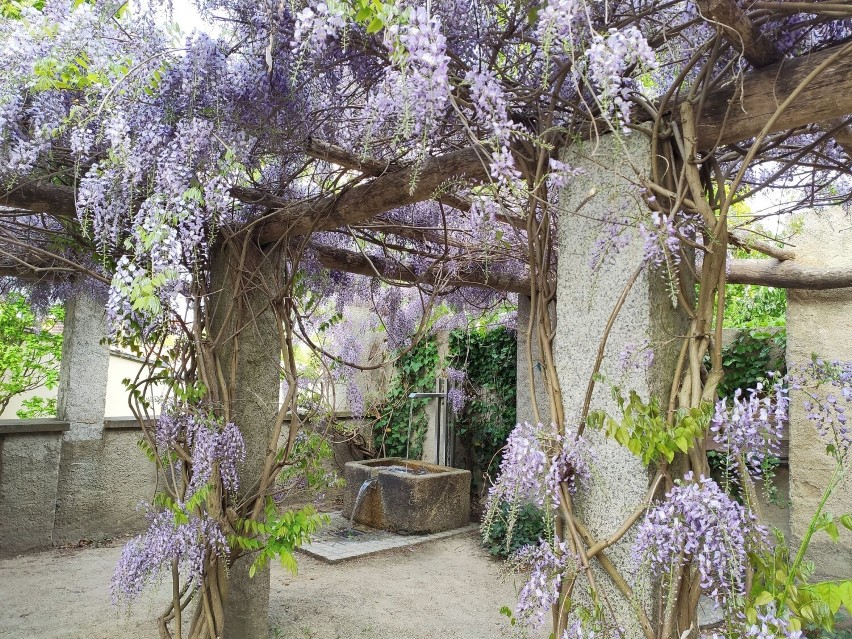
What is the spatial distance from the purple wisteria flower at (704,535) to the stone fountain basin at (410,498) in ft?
13.2

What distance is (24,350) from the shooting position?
5727mm

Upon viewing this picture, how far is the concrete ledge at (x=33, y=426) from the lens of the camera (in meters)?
4.57

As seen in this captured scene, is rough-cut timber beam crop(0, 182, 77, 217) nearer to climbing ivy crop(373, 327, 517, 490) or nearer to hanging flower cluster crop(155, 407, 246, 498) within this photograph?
hanging flower cluster crop(155, 407, 246, 498)

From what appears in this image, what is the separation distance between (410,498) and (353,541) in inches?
23.6

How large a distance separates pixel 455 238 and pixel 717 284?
268 centimetres

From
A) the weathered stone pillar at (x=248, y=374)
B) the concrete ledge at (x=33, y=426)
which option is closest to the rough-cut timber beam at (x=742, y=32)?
the weathered stone pillar at (x=248, y=374)

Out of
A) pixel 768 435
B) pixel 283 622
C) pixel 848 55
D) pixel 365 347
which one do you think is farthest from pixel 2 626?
pixel 365 347

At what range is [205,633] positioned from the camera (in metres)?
2.40

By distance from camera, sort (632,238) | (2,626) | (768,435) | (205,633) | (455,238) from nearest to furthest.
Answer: (768,435)
(632,238)
(205,633)
(2,626)
(455,238)

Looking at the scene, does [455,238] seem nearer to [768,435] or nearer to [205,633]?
[205,633]

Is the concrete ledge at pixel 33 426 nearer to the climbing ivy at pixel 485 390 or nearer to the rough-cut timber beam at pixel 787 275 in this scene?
the climbing ivy at pixel 485 390

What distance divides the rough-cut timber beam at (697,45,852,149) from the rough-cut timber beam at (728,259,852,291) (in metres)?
2.36

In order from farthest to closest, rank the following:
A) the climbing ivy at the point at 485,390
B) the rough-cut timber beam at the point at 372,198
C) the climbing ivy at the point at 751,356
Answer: the climbing ivy at the point at 485,390 < the climbing ivy at the point at 751,356 < the rough-cut timber beam at the point at 372,198

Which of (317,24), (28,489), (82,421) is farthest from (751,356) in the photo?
(28,489)
